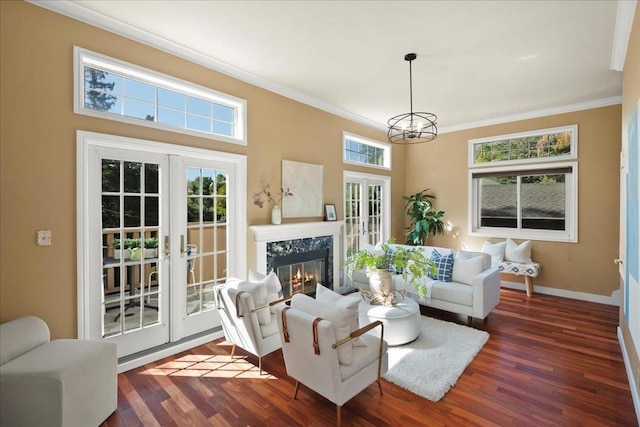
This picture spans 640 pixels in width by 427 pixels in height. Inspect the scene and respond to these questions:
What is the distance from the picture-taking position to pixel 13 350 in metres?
2.09

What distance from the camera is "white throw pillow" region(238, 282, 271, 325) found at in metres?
2.86

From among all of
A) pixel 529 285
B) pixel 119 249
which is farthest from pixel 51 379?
pixel 529 285

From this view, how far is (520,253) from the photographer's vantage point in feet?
17.3

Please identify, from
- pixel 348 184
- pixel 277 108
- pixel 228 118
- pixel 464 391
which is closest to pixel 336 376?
pixel 464 391

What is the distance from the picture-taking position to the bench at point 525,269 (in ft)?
16.4

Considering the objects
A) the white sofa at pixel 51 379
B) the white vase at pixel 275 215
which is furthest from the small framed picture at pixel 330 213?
the white sofa at pixel 51 379

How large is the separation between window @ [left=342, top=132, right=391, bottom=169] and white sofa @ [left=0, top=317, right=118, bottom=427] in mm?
4332

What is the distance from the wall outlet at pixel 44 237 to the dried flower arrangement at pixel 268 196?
2.02 m

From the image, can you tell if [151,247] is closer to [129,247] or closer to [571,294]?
[129,247]

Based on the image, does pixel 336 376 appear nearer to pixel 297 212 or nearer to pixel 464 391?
pixel 464 391

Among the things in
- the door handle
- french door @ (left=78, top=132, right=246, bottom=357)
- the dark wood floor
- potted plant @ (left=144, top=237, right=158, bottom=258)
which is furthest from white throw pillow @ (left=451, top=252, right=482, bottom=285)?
potted plant @ (left=144, top=237, right=158, bottom=258)

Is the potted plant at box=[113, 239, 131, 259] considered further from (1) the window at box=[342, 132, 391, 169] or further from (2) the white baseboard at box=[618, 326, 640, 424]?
(2) the white baseboard at box=[618, 326, 640, 424]

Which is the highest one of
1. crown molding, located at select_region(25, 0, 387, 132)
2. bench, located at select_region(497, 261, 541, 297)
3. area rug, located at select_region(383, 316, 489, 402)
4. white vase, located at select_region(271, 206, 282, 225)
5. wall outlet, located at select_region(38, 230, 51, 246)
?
crown molding, located at select_region(25, 0, 387, 132)

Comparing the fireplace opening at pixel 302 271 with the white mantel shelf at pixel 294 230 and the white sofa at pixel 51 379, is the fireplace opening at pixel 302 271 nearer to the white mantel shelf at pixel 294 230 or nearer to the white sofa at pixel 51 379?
the white mantel shelf at pixel 294 230
